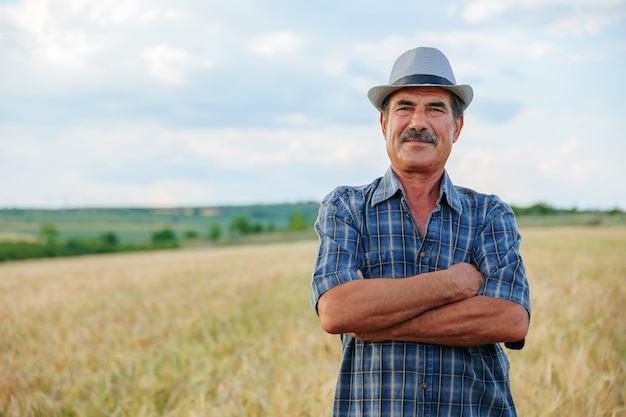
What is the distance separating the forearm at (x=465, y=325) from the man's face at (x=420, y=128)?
65cm

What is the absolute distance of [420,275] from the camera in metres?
2.89

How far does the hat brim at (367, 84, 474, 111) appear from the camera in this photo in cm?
303

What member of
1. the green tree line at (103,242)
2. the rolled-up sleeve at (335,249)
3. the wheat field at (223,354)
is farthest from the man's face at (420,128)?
the green tree line at (103,242)

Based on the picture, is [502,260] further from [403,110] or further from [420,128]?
[403,110]

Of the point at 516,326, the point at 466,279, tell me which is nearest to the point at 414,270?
the point at 466,279

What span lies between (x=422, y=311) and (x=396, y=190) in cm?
57

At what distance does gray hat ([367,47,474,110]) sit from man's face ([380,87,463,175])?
0.14 feet

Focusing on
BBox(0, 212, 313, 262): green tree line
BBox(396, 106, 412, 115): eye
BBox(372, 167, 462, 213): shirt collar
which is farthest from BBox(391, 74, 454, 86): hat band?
BBox(0, 212, 313, 262): green tree line

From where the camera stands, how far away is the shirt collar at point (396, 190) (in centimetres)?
310

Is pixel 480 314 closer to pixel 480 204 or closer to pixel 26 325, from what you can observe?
pixel 480 204

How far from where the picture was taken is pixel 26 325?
25.9ft

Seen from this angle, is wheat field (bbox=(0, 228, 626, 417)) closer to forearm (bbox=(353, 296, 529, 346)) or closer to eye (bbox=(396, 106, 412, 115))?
forearm (bbox=(353, 296, 529, 346))

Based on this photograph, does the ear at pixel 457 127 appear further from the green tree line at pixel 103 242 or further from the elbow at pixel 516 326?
the green tree line at pixel 103 242

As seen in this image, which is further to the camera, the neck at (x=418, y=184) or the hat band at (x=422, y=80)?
the neck at (x=418, y=184)
